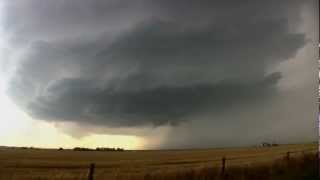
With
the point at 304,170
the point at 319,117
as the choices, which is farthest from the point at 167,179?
the point at 304,170

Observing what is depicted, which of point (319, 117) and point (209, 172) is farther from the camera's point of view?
point (209, 172)

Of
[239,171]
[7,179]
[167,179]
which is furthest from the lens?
[239,171]

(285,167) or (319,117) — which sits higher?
(319,117)

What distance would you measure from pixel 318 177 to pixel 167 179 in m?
6.70

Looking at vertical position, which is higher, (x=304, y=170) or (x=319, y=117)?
(x=319, y=117)

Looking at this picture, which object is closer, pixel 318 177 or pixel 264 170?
pixel 318 177

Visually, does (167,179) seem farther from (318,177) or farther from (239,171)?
(318,177)

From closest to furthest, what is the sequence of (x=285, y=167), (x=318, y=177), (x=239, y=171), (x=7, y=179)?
(x=7, y=179), (x=318, y=177), (x=239, y=171), (x=285, y=167)

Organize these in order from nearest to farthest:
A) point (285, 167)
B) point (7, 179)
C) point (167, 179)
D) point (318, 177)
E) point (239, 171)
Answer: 1. point (7, 179)
2. point (167, 179)
3. point (318, 177)
4. point (239, 171)
5. point (285, 167)

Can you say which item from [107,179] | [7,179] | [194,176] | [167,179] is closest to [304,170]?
[194,176]

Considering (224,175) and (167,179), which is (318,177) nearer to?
(224,175)

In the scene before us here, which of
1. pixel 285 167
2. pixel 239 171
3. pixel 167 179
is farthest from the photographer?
pixel 285 167

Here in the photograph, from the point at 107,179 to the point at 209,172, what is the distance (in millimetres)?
4522

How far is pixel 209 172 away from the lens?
69.3 feet
